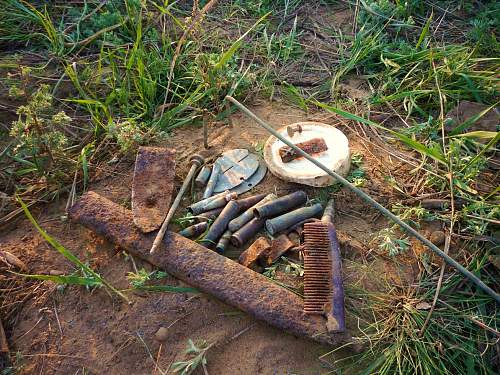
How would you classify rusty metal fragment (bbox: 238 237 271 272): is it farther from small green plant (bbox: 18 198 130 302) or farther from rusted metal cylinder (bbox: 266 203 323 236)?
small green plant (bbox: 18 198 130 302)

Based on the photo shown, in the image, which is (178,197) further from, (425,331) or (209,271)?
(425,331)

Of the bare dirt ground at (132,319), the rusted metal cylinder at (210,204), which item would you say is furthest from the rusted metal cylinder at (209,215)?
the bare dirt ground at (132,319)

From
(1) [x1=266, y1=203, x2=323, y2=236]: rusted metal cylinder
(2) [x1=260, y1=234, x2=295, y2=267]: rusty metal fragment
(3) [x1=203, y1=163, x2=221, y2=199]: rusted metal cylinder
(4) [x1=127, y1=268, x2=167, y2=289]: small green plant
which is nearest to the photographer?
(4) [x1=127, y1=268, x2=167, y2=289]: small green plant

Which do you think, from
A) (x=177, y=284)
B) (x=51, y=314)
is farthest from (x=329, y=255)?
(x=51, y=314)

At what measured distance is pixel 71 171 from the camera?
3396 mm

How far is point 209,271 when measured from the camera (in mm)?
2666

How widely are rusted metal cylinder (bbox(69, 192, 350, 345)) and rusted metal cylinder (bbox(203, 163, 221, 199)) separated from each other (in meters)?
0.51

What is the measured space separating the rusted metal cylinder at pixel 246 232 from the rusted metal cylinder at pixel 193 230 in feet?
0.73

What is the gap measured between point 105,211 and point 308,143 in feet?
5.03

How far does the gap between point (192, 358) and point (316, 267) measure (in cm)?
87

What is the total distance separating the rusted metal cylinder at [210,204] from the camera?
315 centimetres

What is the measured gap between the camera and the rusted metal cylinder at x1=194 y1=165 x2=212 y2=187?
3.30m

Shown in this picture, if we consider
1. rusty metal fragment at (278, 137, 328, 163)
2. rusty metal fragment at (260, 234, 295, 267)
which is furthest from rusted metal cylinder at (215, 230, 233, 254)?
rusty metal fragment at (278, 137, 328, 163)

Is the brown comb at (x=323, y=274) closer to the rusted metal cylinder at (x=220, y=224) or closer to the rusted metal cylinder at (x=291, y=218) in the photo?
the rusted metal cylinder at (x=291, y=218)
